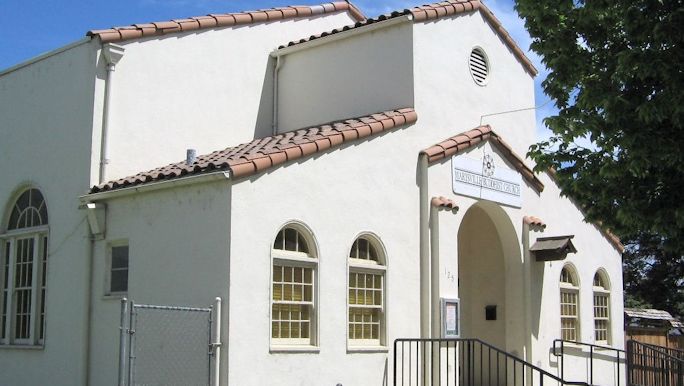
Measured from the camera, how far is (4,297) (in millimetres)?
15219

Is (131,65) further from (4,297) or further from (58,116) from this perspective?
(4,297)

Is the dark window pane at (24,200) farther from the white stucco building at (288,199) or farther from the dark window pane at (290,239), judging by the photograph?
the dark window pane at (290,239)

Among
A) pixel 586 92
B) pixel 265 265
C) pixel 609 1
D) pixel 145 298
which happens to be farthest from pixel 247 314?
pixel 609 1

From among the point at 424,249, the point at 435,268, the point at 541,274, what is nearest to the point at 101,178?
the point at 424,249

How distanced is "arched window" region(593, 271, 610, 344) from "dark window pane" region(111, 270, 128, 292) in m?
10.9

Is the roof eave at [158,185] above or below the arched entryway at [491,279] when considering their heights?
above

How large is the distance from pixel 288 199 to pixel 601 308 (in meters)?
10.4

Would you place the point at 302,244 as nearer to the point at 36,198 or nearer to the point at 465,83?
the point at 36,198

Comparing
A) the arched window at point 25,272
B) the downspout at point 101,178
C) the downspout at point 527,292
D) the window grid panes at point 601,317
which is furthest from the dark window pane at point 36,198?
the window grid panes at point 601,317

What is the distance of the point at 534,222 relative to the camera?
17.2 m

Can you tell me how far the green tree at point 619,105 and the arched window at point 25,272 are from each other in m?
8.29

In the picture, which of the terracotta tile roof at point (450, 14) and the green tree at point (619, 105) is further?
the terracotta tile roof at point (450, 14)

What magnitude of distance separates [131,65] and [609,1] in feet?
25.9

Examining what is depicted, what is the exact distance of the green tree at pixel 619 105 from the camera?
1018 cm
